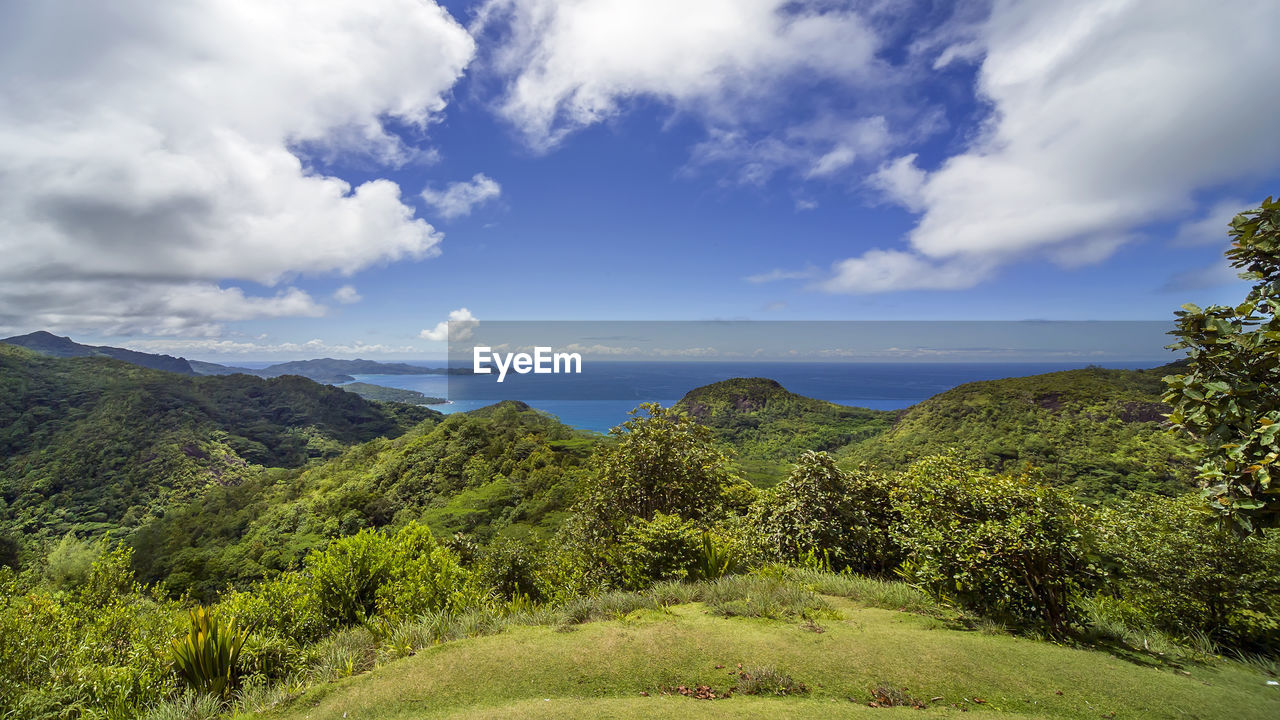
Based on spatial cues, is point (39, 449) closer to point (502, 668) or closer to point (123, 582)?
point (123, 582)

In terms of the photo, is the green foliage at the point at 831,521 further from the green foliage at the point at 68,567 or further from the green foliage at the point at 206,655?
the green foliage at the point at 68,567

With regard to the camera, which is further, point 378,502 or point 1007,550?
point 378,502

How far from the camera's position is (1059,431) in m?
72.6

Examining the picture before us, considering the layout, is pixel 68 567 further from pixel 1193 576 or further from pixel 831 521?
pixel 1193 576

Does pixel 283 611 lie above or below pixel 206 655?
below

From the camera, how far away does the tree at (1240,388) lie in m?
3.63

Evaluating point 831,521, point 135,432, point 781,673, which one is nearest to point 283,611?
point 781,673

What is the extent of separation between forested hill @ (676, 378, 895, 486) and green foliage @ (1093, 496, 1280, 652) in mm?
88315

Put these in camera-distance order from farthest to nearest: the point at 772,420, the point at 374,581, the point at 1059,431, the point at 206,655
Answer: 1. the point at 772,420
2. the point at 1059,431
3. the point at 374,581
4. the point at 206,655

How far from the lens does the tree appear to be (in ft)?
11.9

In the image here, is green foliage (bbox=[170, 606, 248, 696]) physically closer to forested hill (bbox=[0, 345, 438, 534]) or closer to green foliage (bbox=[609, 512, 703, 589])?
green foliage (bbox=[609, 512, 703, 589])

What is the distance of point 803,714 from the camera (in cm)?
424

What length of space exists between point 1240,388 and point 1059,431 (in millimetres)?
93240

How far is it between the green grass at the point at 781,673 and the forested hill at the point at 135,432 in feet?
412
